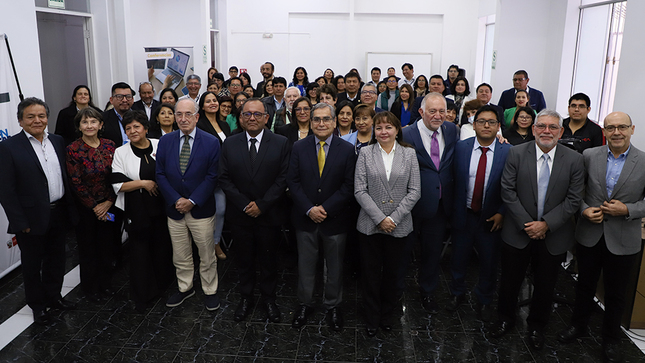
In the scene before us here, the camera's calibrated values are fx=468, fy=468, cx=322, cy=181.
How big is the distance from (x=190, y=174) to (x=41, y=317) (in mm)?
1708

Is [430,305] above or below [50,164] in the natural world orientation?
below

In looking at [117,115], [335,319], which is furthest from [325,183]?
[117,115]

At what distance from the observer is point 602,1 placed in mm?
6836

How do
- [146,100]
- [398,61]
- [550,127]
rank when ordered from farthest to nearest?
[398,61], [146,100], [550,127]

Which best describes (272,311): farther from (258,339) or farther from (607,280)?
(607,280)

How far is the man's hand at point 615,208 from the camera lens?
3281 millimetres

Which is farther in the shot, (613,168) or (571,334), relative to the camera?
(571,334)

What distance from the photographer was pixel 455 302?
4.20 m

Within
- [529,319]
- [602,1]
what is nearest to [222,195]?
[529,319]

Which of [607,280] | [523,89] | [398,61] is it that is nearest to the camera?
[607,280]

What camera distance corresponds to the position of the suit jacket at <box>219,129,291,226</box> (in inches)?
150

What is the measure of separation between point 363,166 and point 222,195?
164 cm

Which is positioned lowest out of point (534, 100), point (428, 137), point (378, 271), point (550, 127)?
point (378, 271)

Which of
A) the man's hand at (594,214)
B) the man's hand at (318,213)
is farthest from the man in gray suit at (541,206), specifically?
the man's hand at (318,213)
